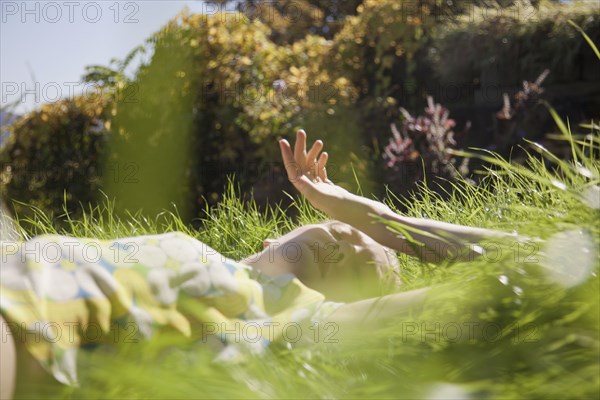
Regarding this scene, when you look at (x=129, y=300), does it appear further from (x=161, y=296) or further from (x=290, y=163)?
(x=290, y=163)

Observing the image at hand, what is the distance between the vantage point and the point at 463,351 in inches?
55.5

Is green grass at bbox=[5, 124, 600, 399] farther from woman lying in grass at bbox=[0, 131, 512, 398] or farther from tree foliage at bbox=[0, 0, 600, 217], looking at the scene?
tree foliage at bbox=[0, 0, 600, 217]

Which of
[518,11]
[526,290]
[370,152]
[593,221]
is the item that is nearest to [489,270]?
[526,290]

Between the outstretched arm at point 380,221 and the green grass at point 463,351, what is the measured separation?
6.8 inches

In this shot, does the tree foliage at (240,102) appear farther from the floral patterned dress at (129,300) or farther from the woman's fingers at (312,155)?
the floral patterned dress at (129,300)

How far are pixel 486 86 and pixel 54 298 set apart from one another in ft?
17.8


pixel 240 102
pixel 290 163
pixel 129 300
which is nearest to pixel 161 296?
pixel 129 300

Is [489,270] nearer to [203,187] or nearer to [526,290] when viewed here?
[526,290]

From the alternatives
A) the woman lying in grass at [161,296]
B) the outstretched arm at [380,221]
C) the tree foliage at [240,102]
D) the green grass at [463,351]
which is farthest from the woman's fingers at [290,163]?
the tree foliage at [240,102]

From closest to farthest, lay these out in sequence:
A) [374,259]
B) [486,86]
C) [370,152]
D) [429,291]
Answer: [429,291] < [374,259] < [370,152] < [486,86]

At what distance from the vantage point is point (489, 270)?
4.89 feet

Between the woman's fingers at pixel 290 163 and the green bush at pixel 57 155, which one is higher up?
the woman's fingers at pixel 290 163

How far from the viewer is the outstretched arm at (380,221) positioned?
5.97 feet

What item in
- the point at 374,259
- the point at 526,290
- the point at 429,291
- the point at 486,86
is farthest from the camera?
the point at 486,86
